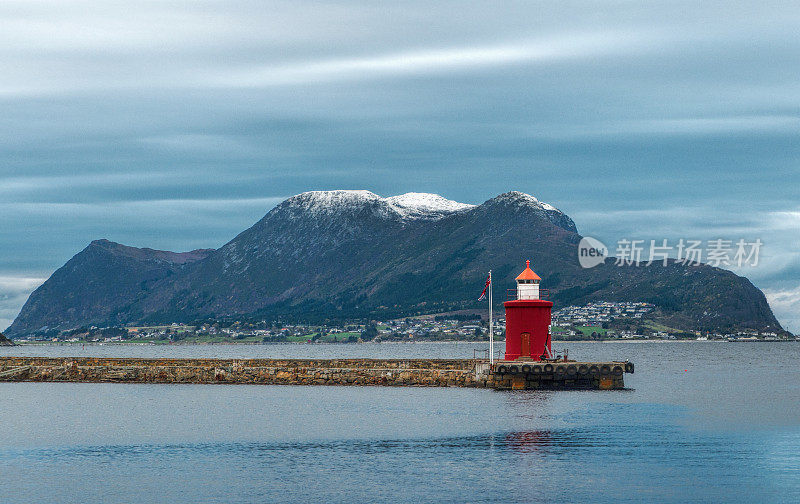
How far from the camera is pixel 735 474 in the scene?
39.4m

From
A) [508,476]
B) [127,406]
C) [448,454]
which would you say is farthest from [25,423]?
[508,476]

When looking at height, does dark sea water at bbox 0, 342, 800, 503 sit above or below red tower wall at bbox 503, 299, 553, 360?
below

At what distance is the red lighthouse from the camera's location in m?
67.8

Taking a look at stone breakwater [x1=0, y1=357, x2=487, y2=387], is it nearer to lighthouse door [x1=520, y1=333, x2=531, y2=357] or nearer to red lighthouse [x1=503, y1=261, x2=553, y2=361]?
lighthouse door [x1=520, y1=333, x2=531, y2=357]

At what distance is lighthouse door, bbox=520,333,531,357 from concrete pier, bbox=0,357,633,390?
1007 millimetres

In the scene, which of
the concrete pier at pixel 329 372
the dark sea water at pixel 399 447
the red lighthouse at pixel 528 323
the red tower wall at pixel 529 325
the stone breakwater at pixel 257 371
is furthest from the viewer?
the stone breakwater at pixel 257 371

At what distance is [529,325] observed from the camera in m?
68.2

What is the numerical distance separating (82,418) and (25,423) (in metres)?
3.55

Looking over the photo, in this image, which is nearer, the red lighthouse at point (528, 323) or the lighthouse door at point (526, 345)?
the red lighthouse at point (528, 323)

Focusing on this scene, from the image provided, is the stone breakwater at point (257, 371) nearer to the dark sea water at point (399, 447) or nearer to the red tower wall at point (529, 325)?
the dark sea water at point (399, 447)

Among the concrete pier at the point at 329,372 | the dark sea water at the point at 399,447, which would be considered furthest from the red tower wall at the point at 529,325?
the dark sea water at the point at 399,447

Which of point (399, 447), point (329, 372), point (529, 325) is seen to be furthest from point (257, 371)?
point (399, 447)

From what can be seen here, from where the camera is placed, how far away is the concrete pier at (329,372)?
6969 centimetres

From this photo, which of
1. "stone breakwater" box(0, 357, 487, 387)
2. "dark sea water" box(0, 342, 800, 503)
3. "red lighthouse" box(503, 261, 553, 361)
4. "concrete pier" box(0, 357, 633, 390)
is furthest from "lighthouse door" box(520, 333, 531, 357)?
"stone breakwater" box(0, 357, 487, 387)
